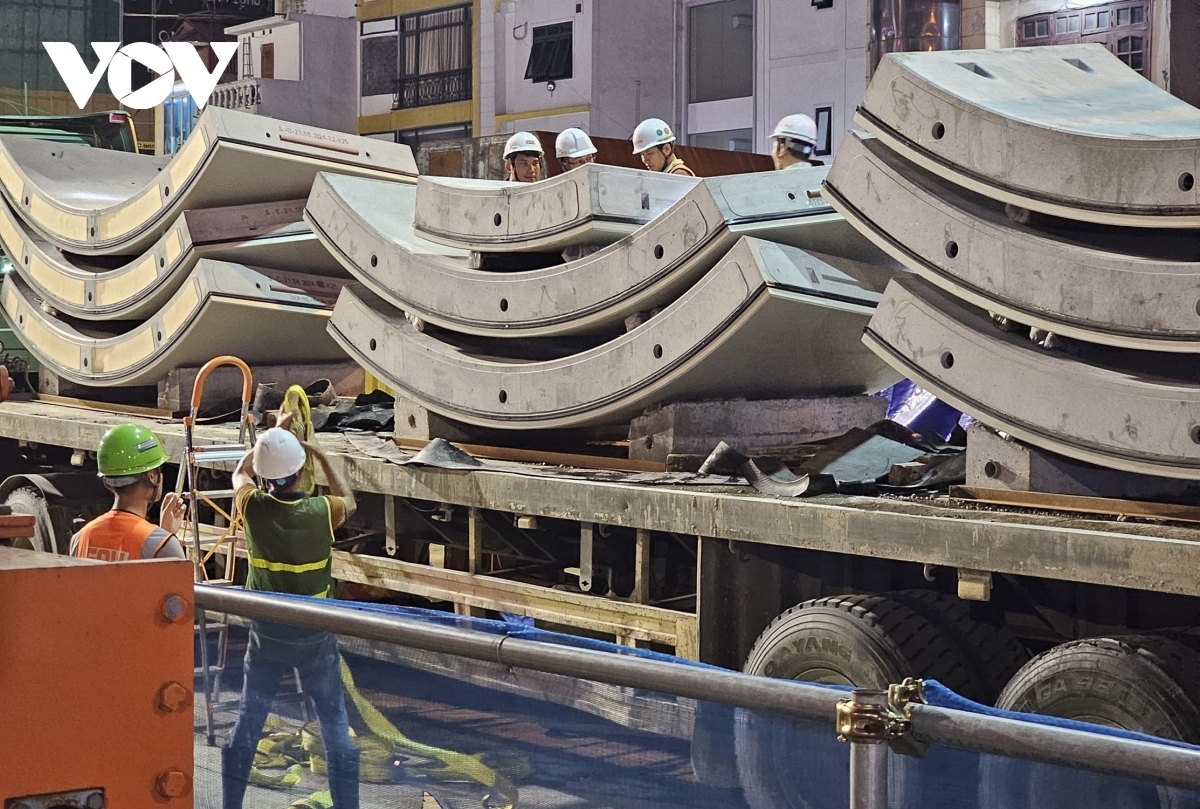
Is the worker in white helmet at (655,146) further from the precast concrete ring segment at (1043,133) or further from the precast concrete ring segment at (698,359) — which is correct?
the precast concrete ring segment at (1043,133)

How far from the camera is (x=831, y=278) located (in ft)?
23.5

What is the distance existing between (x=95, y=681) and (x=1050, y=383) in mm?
3868

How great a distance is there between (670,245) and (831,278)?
75 centimetres

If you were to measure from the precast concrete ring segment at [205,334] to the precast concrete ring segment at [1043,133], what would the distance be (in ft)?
17.8

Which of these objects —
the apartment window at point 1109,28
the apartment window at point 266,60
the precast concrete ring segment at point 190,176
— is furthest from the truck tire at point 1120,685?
the apartment window at point 266,60

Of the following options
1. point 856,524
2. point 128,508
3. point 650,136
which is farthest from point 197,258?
point 856,524

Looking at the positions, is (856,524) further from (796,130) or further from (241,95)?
(241,95)

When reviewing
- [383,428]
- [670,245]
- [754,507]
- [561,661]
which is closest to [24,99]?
[383,428]

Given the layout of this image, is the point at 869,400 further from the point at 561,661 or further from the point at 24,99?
the point at 24,99

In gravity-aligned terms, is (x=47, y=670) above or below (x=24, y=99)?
below

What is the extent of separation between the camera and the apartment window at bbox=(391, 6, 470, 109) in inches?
1242

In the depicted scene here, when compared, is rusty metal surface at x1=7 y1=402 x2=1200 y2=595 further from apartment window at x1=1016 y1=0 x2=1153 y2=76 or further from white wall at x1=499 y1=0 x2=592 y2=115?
white wall at x1=499 y1=0 x2=592 y2=115

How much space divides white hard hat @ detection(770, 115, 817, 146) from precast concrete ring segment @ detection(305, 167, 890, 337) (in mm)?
1575

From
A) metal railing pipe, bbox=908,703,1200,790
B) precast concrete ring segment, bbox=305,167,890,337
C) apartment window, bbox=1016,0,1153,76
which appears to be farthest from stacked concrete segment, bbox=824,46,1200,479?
apartment window, bbox=1016,0,1153,76
